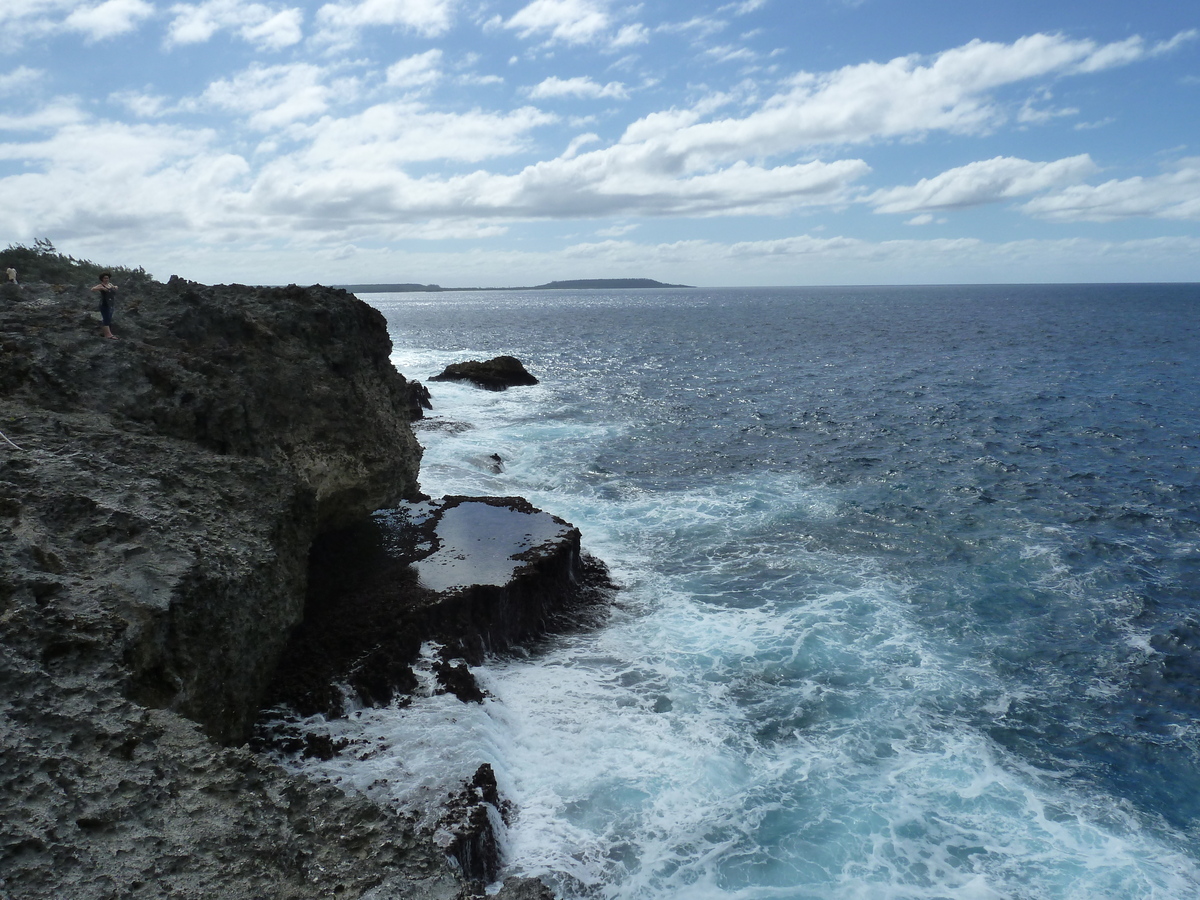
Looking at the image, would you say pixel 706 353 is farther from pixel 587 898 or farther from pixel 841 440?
pixel 587 898

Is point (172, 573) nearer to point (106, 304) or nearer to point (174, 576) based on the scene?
point (174, 576)

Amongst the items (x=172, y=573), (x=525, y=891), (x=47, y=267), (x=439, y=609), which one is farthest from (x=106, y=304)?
(x=47, y=267)

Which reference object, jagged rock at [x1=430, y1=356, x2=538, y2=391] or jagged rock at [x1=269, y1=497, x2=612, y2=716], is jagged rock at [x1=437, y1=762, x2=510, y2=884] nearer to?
jagged rock at [x1=269, y1=497, x2=612, y2=716]

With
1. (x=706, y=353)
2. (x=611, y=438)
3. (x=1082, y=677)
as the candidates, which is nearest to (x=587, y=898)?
(x=1082, y=677)

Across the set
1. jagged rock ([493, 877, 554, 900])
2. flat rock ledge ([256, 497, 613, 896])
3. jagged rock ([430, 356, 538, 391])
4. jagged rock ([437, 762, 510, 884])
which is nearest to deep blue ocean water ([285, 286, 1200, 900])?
jagged rock ([437, 762, 510, 884])

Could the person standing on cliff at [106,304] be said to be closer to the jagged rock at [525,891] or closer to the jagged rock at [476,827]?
the jagged rock at [476,827]

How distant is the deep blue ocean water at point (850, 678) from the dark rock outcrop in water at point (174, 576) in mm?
3416

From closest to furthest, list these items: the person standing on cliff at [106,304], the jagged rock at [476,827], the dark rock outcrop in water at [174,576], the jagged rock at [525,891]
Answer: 1. the dark rock outcrop in water at [174,576]
2. the jagged rock at [525,891]
3. the jagged rock at [476,827]
4. the person standing on cliff at [106,304]

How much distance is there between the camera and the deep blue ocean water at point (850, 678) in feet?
34.4

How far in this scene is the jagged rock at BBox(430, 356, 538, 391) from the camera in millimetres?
50188

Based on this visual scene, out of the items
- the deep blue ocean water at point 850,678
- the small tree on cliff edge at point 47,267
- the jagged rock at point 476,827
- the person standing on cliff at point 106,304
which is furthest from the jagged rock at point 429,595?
the small tree on cliff edge at point 47,267

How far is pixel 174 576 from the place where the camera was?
8883 millimetres

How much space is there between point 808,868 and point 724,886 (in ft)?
4.10

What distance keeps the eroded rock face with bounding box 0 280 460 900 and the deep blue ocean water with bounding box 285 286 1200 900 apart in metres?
3.40
